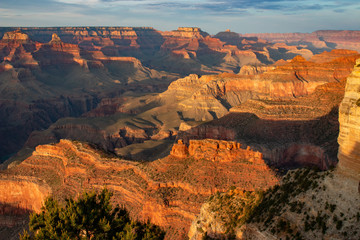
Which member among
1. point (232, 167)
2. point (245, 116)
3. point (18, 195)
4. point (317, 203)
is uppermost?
point (317, 203)

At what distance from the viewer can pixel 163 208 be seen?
3750 centimetres

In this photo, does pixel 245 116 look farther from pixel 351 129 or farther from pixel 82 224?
pixel 351 129

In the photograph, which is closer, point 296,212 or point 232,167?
point 296,212

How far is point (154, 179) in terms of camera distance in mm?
41219

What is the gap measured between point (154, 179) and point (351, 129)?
82.5ft

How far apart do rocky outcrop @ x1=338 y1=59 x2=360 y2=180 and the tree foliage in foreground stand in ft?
49.3

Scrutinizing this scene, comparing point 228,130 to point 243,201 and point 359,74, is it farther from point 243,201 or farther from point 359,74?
point 359,74

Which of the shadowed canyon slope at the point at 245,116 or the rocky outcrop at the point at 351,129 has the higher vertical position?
the rocky outcrop at the point at 351,129

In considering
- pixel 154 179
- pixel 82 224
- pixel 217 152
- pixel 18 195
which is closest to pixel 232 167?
pixel 217 152

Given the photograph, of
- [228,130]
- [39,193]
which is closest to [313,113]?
[228,130]

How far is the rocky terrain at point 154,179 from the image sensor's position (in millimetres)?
37938

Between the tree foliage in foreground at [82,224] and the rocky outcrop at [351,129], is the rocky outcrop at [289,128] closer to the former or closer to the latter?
the tree foliage in foreground at [82,224]

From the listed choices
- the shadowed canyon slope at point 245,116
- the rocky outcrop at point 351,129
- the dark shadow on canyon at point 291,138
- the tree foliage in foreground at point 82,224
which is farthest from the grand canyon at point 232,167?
the tree foliage in foreground at point 82,224

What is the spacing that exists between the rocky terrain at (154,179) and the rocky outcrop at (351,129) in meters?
18.1
